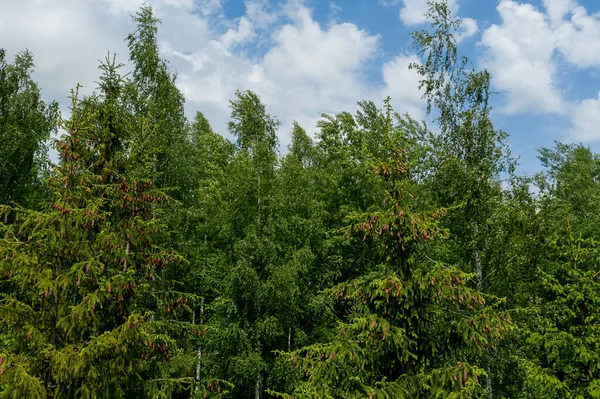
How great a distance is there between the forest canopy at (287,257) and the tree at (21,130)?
13cm

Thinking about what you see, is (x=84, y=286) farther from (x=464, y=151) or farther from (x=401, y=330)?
(x=464, y=151)

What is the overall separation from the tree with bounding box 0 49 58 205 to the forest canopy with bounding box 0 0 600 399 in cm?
13

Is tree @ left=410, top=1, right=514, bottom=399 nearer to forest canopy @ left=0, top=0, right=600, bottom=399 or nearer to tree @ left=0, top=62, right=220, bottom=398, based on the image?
forest canopy @ left=0, top=0, right=600, bottom=399

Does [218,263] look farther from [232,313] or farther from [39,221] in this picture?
[39,221]

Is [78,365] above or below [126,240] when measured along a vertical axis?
below

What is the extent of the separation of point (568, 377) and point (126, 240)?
10.5 metres

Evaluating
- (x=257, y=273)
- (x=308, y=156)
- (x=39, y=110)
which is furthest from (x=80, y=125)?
(x=308, y=156)

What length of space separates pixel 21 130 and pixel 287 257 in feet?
61.5

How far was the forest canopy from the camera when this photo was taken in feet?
22.3

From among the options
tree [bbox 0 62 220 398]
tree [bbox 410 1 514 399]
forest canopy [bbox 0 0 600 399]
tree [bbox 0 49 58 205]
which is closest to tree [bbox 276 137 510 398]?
forest canopy [bbox 0 0 600 399]

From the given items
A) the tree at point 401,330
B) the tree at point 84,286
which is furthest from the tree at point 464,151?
the tree at point 84,286

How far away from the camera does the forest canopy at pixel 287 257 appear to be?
6797 millimetres

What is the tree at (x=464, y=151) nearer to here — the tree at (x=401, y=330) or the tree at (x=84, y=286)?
the tree at (x=401, y=330)

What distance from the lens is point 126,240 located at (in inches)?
345
